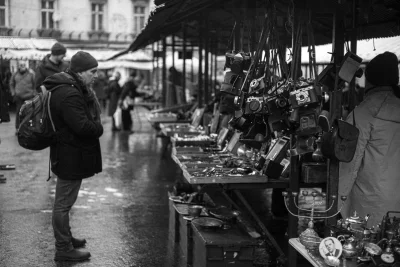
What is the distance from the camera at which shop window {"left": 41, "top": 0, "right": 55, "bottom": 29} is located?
26.5 m

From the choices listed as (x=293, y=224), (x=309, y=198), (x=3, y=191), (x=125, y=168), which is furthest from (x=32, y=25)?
(x=293, y=224)

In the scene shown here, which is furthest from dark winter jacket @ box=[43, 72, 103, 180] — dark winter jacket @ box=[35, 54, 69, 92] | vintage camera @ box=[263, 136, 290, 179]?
dark winter jacket @ box=[35, 54, 69, 92]

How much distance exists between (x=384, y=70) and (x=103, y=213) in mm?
4772

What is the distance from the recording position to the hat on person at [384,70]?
470 centimetres

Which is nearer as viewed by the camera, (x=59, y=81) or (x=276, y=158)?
(x=276, y=158)

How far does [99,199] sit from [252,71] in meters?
4.43

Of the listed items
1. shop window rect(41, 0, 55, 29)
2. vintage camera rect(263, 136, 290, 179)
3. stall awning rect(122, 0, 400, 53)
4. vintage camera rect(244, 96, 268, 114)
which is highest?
shop window rect(41, 0, 55, 29)

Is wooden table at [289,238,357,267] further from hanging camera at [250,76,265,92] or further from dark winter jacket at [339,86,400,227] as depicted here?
hanging camera at [250,76,265,92]

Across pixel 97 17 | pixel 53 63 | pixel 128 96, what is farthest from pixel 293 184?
pixel 97 17

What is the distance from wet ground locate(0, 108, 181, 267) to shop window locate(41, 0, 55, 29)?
546 inches

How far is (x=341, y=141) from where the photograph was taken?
443 centimetres

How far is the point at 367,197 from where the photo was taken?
4.75 m

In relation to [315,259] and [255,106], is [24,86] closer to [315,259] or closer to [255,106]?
[255,106]

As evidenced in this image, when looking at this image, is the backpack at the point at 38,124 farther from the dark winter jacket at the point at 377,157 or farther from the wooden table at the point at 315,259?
the dark winter jacket at the point at 377,157
